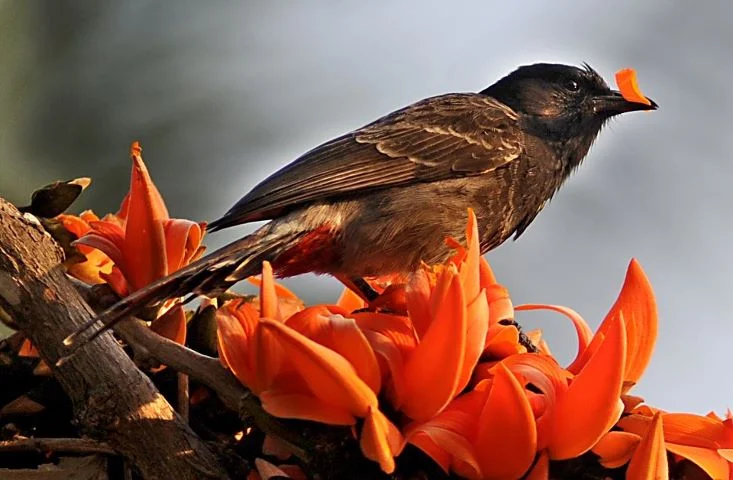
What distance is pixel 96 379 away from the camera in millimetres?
1016

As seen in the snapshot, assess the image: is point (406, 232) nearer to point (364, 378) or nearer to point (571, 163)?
point (571, 163)

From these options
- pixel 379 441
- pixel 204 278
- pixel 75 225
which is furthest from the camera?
pixel 204 278

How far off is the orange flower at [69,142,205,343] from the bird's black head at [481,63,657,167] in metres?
2.35

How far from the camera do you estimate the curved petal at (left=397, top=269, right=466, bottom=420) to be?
3.28 ft

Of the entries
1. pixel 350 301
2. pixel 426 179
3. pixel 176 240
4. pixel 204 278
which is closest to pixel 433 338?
pixel 176 240

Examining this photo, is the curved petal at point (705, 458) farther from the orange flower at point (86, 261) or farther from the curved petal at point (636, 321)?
the orange flower at point (86, 261)

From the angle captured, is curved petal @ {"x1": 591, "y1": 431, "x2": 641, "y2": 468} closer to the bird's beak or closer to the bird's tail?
the bird's tail

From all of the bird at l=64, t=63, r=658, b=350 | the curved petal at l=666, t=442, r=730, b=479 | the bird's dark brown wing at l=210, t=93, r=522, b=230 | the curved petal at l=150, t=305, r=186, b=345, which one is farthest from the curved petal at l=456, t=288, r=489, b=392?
the bird's dark brown wing at l=210, t=93, r=522, b=230

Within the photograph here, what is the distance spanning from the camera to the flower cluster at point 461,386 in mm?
974

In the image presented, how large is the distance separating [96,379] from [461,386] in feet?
1.17

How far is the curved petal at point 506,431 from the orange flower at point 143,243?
362mm

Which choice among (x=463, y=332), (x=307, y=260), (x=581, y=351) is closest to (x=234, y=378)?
(x=463, y=332)

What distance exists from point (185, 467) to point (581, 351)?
1.53 ft

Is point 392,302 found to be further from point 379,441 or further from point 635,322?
point 379,441
